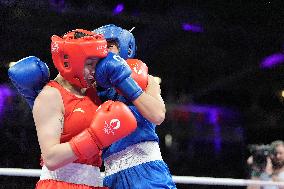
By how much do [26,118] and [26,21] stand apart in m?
1.68

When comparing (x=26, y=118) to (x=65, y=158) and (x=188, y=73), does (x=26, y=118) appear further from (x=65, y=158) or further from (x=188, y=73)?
(x=65, y=158)

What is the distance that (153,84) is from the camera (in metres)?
1.59

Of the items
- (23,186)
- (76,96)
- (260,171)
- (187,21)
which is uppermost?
(187,21)

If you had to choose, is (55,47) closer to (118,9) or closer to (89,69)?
(89,69)

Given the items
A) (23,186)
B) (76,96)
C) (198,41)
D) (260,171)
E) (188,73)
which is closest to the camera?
(76,96)

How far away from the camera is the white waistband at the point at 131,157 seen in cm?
158

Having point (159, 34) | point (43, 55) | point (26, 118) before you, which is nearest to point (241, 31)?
point (159, 34)

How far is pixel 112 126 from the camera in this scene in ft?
4.45

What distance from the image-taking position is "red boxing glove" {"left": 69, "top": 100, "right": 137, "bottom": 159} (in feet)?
4.37

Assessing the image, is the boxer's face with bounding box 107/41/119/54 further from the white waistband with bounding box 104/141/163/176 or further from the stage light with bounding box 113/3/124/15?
the stage light with bounding box 113/3/124/15

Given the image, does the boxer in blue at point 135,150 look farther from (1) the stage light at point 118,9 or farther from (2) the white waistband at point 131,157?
(1) the stage light at point 118,9

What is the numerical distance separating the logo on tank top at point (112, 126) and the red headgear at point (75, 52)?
167mm

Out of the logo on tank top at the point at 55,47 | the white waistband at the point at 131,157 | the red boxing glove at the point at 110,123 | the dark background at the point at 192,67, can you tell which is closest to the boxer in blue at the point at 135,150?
the white waistband at the point at 131,157

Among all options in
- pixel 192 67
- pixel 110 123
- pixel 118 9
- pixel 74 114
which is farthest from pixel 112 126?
pixel 192 67
